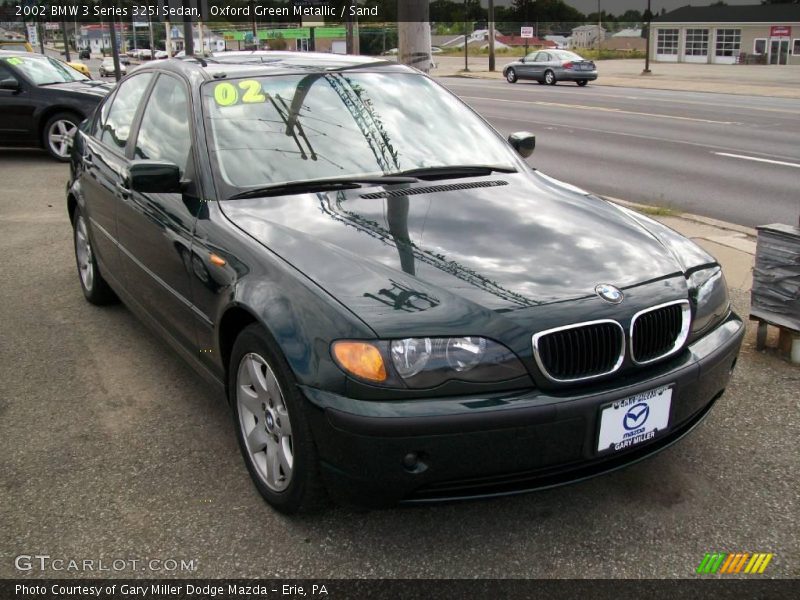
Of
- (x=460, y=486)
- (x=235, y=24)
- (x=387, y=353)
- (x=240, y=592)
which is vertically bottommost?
(x=240, y=592)

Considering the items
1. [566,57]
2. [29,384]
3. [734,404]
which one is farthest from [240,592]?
[566,57]

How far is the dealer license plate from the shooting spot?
8.78 feet

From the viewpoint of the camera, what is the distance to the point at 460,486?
8.66ft

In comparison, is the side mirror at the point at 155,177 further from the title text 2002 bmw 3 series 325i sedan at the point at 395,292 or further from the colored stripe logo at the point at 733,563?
the colored stripe logo at the point at 733,563

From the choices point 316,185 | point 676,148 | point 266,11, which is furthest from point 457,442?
point 266,11

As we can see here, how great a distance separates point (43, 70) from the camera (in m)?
12.8

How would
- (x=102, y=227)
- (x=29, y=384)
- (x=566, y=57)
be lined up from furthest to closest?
(x=566, y=57)
(x=102, y=227)
(x=29, y=384)

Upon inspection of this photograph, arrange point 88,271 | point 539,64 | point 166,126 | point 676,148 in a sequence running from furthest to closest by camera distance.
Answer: point 539,64 < point 676,148 < point 88,271 < point 166,126

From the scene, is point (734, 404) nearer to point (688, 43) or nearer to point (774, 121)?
point (774, 121)

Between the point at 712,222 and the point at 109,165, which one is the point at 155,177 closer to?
the point at 109,165

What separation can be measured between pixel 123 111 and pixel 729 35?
7032 centimetres

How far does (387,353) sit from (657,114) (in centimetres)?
1872

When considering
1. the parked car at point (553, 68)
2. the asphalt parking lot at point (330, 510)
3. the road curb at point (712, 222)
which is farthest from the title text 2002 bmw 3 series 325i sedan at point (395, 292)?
the parked car at point (553, 68)

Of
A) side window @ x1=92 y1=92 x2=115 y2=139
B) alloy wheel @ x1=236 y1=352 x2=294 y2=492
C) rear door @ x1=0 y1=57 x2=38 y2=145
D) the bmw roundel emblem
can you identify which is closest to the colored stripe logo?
the bmw roundel emblem
